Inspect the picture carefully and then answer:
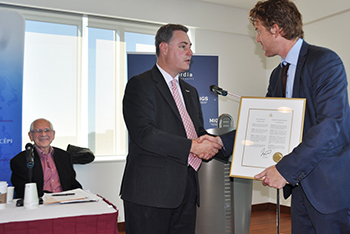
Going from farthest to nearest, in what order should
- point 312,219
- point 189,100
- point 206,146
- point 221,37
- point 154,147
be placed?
point 221,37
point 189,100
point 206,146
point 154,147
point 312,219

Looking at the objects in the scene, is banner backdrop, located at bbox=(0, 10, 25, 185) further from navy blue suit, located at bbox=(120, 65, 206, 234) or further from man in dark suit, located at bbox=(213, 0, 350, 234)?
man in dark suit, located at bbox=(213, 0, 350, 234)

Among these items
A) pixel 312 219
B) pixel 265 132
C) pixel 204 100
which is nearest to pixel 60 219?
pixel 265 132

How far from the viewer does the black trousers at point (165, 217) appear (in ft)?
6.38

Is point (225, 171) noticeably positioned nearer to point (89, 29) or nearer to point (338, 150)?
point (338, 150)

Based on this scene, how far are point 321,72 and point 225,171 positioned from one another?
1649 millimetres

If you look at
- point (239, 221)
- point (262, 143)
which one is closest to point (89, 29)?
point (239, 221)

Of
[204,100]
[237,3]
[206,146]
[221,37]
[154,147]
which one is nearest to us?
[154,147]

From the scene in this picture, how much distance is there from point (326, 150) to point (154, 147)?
3.08ft

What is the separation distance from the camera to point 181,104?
2.19 meters

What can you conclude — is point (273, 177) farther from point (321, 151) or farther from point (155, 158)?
point (155, 158)

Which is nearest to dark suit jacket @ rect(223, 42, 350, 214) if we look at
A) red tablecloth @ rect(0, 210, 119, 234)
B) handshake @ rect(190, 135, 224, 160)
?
handshake @ rect(190, 135, 224, 160)

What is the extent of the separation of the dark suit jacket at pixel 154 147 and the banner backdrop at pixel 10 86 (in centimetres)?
175

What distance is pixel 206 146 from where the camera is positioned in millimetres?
2111

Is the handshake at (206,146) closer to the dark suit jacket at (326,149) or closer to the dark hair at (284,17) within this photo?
the dark suit jacket at (326,149)
